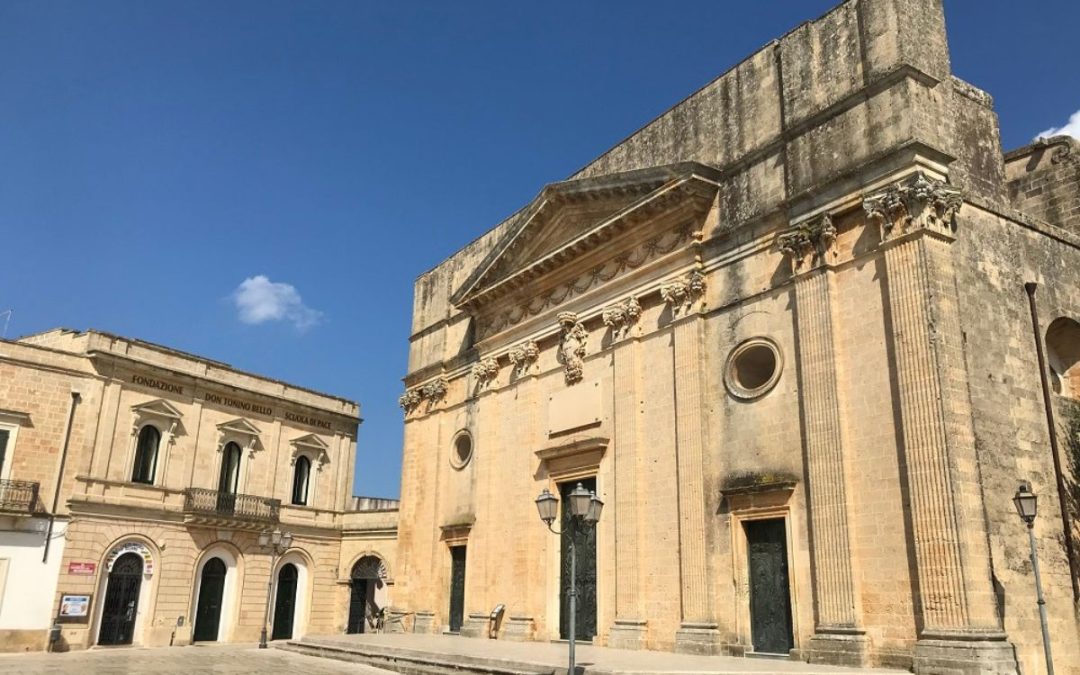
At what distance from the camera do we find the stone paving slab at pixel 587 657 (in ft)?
37.6

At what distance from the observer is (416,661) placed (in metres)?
15.6

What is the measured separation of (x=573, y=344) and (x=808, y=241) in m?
6.85

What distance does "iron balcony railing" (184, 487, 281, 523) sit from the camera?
88.8 feet

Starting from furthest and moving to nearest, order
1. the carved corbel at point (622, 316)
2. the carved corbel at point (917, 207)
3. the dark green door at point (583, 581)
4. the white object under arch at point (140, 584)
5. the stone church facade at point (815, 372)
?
the white object under arch at point (140, 584), the carved corbel at point (622, 316), the dark green door at point (583, 581), the carved corbel at point (917, 207), the stone church facade at point (815, 372)

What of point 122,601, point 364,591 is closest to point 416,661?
point 122,601

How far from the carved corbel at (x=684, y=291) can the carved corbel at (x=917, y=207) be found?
13.1 ft

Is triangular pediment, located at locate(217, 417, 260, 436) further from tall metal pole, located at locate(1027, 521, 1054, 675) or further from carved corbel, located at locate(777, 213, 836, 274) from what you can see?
tall metal pole, located at locate(1027, 521, 1054, 675)

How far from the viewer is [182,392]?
27.8 metres

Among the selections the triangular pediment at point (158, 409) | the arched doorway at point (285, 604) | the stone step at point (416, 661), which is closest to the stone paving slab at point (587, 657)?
the stone step at point (416, 661)

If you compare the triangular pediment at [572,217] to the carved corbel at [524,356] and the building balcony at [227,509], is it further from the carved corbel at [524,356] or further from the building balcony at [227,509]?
Result: the building balcony at [227,509]

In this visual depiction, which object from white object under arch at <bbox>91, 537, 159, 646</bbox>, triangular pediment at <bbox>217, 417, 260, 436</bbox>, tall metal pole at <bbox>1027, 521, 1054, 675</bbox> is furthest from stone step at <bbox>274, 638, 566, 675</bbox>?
triangular pediment at <bbox>217, 417, 260, 436</bbox>

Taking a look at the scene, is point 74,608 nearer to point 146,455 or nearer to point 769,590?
point 146,455

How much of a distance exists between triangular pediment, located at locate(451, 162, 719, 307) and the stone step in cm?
920

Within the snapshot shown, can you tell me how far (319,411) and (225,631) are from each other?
27.6 feet
